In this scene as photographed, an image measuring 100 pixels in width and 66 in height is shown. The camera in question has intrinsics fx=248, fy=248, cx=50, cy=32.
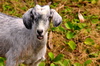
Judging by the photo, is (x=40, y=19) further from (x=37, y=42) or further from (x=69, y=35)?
(x=69, y=35)

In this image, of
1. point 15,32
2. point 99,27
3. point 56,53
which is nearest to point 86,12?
point 99,27

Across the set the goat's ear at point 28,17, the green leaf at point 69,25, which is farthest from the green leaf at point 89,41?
the goat's ear at point 28,17

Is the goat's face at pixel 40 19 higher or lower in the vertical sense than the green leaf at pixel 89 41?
higher

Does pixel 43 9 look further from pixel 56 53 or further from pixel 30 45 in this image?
pixel 56 53

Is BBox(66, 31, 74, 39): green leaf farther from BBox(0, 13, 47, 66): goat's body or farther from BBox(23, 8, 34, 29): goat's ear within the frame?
BBox(23, 8, 34, 29): goat's ear

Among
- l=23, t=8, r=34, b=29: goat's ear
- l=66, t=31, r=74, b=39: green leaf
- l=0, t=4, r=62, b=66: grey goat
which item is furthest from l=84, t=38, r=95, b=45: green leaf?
l=23, t=8, r=34, b=29: goat's ear

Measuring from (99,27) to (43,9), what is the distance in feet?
9.20

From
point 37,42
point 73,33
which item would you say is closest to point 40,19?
point 37,42

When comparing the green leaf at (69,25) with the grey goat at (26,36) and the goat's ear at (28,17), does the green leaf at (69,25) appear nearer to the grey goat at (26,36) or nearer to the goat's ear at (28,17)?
the grey goat at (26,36)

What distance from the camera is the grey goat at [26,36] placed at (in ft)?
11.8

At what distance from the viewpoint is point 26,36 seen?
13.4 ft

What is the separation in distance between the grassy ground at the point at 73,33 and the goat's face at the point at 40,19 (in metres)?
1.30

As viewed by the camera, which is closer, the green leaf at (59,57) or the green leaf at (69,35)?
the green leaf at (59,57)

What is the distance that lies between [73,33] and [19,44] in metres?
1.97
